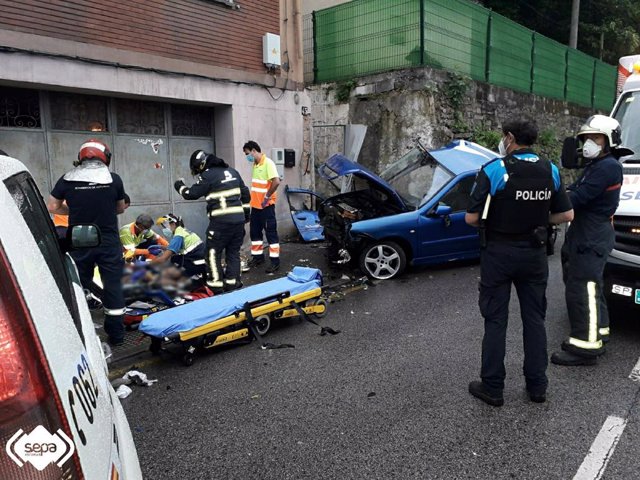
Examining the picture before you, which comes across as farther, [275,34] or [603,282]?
[275,34]

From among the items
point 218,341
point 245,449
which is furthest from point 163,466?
point 218,341

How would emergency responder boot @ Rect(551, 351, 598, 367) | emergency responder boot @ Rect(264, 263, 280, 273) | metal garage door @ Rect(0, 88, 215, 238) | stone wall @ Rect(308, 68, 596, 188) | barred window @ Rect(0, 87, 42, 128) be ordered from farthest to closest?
stone wall @ Rect(308, 68, 596, 188)
emergency responder boot @ Rect(264, 263, 280, 273)
metal garage door @ Rect(0, 88, 215, 238)
barred window @ Rect(0, 87, 42, 128)
emergency responder boot @ Rect(551, 351, 598, 367)

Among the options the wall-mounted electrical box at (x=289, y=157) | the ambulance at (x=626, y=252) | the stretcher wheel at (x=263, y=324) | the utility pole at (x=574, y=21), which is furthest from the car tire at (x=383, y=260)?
the utility pole at (x=574, y=21)

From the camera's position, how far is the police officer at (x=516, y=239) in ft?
11.2

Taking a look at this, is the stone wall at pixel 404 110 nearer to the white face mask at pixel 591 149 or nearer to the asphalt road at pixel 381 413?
the asphalt road at pixel 381 413

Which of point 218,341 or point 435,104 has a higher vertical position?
point 435,104

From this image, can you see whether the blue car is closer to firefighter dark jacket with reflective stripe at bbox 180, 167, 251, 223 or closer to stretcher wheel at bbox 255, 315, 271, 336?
firefighter dark jacket with reflective stripe at bbox 180, 167, 251, 223

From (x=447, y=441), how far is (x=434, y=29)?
34.1ft

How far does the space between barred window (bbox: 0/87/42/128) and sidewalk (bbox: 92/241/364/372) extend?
3.23 metres

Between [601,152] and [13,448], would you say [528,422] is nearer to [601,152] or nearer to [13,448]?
[601,152]

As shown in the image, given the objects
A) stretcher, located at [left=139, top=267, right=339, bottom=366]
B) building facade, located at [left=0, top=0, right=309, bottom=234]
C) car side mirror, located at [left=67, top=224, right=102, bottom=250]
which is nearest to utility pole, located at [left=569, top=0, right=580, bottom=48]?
building facade, located at [left=0, top=0, right=309, bottom=234]

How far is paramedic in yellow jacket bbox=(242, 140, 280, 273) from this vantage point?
26.7ft

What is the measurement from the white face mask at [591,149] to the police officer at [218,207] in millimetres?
3727

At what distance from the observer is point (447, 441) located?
10.5 feet
